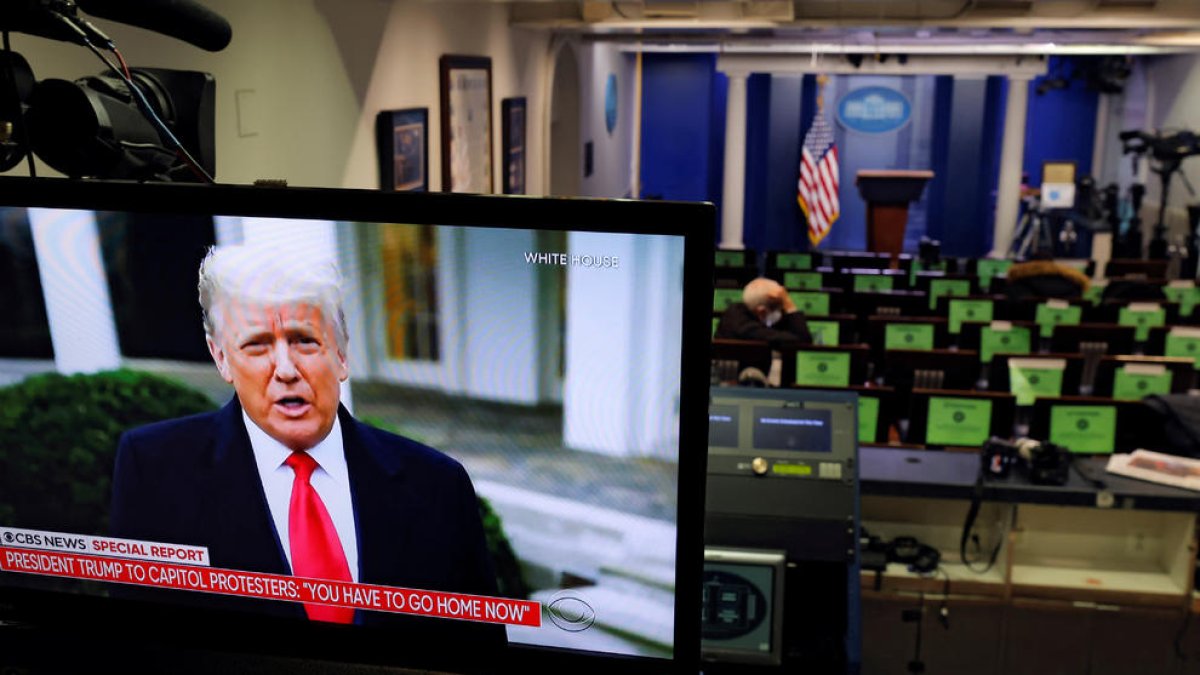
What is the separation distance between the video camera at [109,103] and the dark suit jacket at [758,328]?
483 cm

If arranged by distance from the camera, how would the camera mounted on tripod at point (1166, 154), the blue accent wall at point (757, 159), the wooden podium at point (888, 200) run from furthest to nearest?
the blue accent wall at point (757, 159) < the wooden podium at point (888, 200) < the camera mounted on tripod at point (1166, 154)

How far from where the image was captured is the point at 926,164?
64.4 feet

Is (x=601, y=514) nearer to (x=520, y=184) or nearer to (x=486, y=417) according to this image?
(x=486, y=417)

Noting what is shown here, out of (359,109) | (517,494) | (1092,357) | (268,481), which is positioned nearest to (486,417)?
(517,494)

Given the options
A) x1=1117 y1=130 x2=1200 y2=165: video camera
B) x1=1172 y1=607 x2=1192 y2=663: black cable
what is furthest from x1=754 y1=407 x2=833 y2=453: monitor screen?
x1=1117 y1=130 x2=1200 y2=165: video camera

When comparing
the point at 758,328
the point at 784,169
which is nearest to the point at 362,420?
the point at 758,328

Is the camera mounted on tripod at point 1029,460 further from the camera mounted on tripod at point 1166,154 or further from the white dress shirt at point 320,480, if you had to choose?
the camera mounted on tripod at point 1166,154

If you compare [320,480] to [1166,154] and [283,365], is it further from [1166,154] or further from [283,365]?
[1166,154]

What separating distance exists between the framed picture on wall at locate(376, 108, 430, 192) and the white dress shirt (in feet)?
17.4

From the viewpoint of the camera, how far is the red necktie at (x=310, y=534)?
3.98ft

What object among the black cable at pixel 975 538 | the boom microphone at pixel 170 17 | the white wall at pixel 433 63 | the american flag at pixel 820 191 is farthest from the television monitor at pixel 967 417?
the american flag at pixel 820 191

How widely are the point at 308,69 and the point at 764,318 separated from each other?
Answer: 3.07 meters

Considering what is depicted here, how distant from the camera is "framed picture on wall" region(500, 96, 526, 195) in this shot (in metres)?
9.76

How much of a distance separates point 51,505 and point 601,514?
0.67 metres
